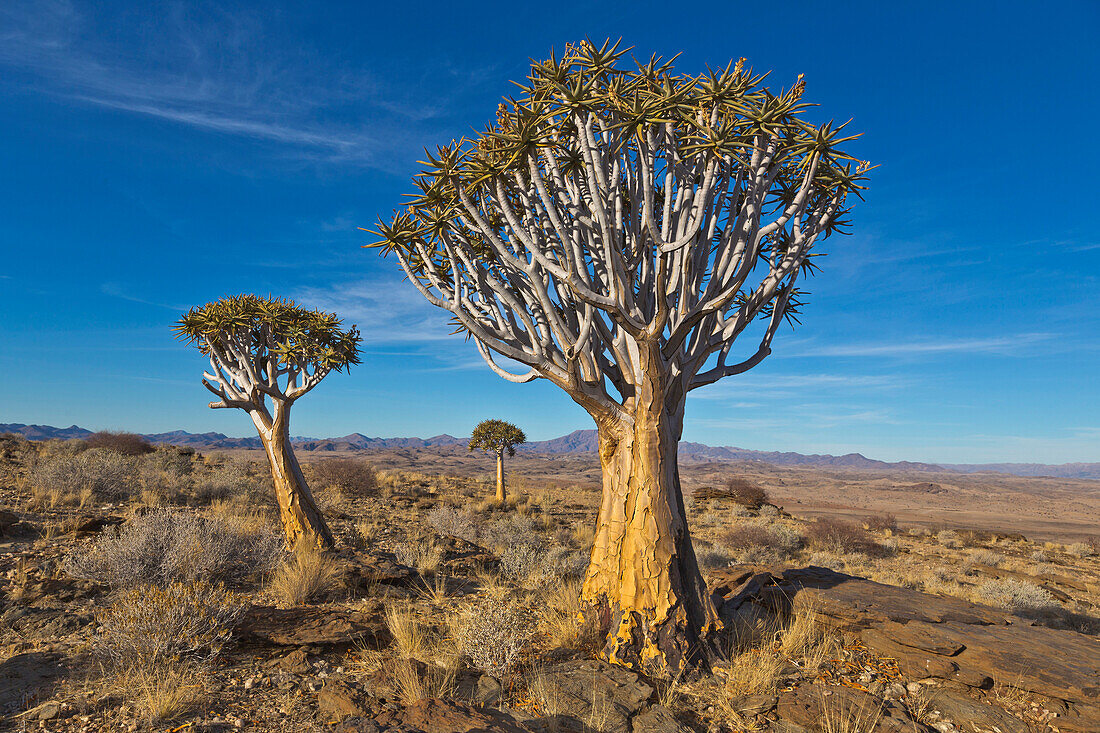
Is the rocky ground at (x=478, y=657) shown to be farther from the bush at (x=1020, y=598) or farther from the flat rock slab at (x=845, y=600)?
the bush at (x=1020, y=598)

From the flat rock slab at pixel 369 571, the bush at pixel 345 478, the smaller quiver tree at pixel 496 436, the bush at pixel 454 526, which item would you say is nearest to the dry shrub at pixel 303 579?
the flat rock slab at pixel 369 571

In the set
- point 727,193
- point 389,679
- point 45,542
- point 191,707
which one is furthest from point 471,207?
point 45,542

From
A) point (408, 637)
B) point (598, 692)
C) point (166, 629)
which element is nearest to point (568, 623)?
point (598, 692)

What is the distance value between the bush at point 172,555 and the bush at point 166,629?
1.41 metres

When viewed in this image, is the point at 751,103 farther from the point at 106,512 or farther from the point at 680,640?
the point at 106,512

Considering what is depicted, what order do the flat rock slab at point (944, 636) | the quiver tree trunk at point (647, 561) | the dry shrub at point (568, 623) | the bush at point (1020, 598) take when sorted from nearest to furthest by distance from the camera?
the flat rock slab at point (944, 636), the quiver tree trunk at point (647, 561), the dry shrub at point (568, 623), the bush at point (1020, 598)

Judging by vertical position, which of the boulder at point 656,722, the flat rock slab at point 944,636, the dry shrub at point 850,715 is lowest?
the boulder at point 656,722

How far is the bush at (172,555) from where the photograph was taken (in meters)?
6.92

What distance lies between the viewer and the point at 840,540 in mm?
18109

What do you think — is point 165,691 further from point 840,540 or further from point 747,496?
point 747,496

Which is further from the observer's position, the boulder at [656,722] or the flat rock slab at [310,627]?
the flat rock slab at [310,627]

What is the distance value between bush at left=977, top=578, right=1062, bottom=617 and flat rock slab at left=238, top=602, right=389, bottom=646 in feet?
38.9

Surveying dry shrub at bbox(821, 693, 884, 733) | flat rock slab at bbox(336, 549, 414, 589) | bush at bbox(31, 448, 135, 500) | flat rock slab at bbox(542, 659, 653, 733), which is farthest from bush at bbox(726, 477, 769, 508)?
bush at bbox(31, 448, 135, 500)

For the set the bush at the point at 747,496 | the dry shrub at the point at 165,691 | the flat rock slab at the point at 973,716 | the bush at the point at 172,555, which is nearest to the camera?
the dry shrub at the point at 165,691
